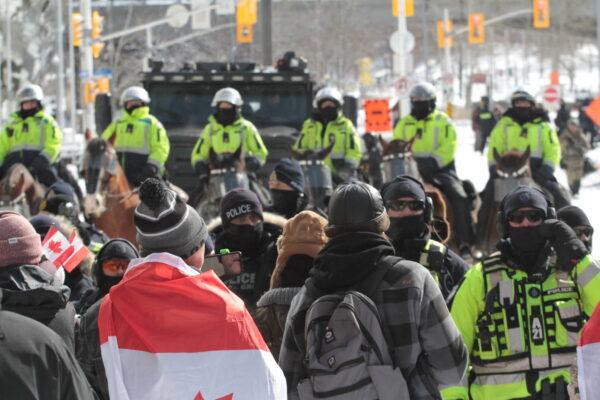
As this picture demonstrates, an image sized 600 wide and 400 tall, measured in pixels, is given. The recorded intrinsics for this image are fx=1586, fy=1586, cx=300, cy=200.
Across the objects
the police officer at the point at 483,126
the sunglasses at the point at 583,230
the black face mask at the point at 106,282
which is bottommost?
the police officer at the point at 483,126

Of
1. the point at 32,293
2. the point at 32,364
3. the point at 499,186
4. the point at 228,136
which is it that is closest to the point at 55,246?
the point at 32,293

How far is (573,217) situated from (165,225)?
13.9 feet

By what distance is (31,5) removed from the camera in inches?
2311

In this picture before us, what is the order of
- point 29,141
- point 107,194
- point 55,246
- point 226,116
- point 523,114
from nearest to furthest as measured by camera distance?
point 55,246
point 107,194
point 523,114
point 226,116
point 29,141

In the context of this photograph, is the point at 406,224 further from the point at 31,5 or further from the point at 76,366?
the point at 31,5

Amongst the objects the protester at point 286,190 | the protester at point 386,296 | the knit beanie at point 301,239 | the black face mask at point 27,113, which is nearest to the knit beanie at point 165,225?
the protester at point 386,296

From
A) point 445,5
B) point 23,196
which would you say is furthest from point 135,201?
point 445,5

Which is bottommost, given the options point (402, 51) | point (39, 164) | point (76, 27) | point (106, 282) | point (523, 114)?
point (106, 282)

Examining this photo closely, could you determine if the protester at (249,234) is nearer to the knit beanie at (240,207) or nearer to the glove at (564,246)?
the knit beanie at (240,207)

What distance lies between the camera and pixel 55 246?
8930 millimetres

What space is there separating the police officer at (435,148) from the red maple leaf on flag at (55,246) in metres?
7.21

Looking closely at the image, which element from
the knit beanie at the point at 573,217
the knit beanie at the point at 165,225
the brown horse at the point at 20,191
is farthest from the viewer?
the brown horse at the point at 20,191

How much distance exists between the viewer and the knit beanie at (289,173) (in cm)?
1017

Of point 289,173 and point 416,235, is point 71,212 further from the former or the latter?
point 416,235
